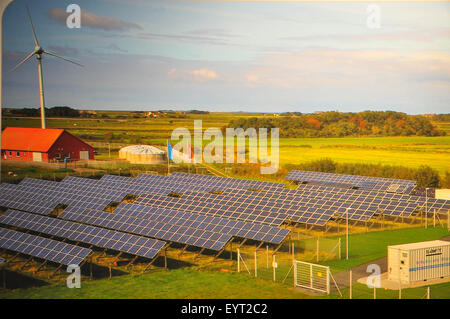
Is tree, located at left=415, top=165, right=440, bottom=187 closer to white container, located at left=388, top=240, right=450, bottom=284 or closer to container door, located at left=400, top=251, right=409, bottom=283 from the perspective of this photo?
white container, located at left=388, top=240, right=450, bottom=284

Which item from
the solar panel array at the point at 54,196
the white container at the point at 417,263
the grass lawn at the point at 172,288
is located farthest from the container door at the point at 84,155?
the white container at the point at 417,263

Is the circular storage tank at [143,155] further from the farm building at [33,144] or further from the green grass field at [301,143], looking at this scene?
the farm building at [33,144]

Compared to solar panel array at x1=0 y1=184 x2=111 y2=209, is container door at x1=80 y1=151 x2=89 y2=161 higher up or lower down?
higher up

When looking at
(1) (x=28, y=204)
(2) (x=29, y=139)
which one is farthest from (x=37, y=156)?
(1) (x=28, y=204)

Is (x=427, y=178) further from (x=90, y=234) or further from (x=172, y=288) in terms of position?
(x=172, y=288)

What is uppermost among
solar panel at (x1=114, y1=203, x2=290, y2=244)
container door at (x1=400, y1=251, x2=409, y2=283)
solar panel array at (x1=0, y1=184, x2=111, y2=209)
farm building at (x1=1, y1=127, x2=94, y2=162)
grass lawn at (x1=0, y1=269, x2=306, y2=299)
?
farm building at (x1=1, y1=127, x2=94, y2=162)

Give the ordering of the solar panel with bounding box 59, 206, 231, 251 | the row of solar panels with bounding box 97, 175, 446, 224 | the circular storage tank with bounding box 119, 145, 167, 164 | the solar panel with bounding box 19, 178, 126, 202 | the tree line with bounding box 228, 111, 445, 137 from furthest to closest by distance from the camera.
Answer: the tree line with bounding box 228, 111, 445, 137
the circular storage tank with bounding box 119, 145, 167, 164
the solar panel with bounding box 19, 178, 126, 202
the row of solar panels with bounding box 97, 175, 446, 224
the solar panel with bounding box 59, 206, 231, 251

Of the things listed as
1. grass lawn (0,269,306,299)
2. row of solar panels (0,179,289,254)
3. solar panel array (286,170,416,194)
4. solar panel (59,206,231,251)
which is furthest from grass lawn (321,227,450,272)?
solar panel array (286,170,416,194)

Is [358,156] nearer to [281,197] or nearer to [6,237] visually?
[281,197]

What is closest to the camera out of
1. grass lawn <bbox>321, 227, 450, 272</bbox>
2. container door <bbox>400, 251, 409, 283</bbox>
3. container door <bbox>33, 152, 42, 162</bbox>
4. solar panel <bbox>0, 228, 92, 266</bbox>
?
container door <bbox>400, 251, 409, 283</bbox>
